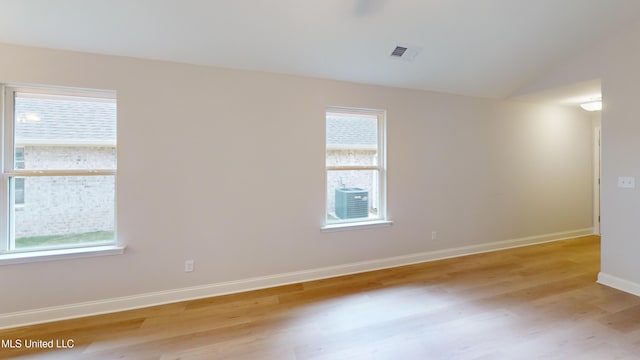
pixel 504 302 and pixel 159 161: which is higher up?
pixel 159 161

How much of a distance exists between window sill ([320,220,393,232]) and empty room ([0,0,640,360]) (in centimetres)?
3

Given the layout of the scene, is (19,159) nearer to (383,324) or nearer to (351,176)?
(351,176)

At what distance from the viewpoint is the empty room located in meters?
2.12

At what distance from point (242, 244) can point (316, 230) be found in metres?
0.86

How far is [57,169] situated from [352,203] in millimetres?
3012

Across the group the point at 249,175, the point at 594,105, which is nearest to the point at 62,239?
the point at 249,175

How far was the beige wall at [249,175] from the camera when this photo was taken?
241 cm

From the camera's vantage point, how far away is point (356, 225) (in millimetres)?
3287

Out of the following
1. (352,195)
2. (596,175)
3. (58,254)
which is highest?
(596,175)

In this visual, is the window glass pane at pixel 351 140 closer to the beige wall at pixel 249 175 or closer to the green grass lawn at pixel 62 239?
the beige wall at pixel 249 175

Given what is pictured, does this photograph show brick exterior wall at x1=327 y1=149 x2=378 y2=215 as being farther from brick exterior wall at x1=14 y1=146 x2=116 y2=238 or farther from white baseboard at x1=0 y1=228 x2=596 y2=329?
brick exterior wall at x1=14 y1=146 x2=116 y2=238

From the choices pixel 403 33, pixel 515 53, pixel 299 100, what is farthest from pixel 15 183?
pixel 515 53

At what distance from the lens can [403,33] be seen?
8.63 ft

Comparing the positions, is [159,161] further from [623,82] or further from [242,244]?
[623,82]
